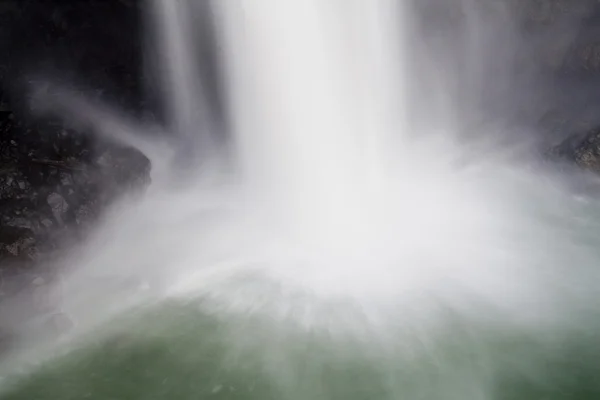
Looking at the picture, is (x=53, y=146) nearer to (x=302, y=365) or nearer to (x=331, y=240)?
(x=331, y=240)

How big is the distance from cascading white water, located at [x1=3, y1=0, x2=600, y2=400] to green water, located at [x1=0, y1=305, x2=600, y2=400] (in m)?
0.04

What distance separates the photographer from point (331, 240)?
482 inches

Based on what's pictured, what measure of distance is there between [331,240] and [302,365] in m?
4.27

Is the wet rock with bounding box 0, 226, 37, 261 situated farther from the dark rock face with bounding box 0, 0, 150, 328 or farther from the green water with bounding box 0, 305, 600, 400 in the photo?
the green water with bounding box 0, 305, 600, 400

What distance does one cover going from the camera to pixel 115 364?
8.33 m

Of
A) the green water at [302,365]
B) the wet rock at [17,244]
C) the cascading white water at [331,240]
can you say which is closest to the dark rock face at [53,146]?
the wet rock at [17,244]

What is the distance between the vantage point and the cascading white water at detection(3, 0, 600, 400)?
8562 millimetres

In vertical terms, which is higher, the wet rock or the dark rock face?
the dark rock face

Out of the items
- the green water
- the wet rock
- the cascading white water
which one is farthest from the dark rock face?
the green water

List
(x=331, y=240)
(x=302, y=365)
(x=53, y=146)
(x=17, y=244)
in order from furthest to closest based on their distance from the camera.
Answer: (x=331, y=240), (x=53, y=146), (x=17, y=244), (x=302, y=365)

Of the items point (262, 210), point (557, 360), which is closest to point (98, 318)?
point (262, 210)

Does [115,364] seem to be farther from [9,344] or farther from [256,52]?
[256,52]

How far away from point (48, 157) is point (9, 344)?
14.3ft

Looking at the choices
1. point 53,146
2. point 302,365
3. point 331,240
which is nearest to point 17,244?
point 53,146
